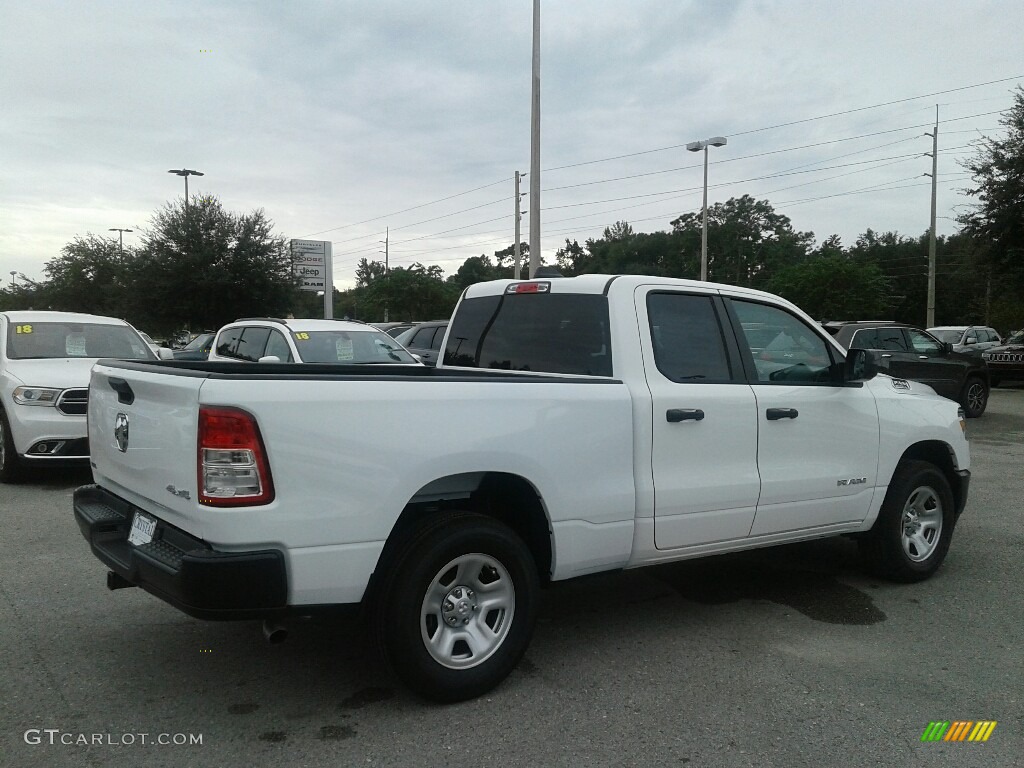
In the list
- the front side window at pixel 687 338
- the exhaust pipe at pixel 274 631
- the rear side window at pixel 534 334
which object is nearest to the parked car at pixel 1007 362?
the front side window at pixel 687 338

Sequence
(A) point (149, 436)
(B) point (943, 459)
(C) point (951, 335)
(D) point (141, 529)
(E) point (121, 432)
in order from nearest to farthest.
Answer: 1. (A) point (149, 436)
2. (D) point (141, 529)
3. (E) point (121, 432)
4. (B) point (943, 459)
5. (C) point (951, 335)

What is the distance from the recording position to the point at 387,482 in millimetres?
3197

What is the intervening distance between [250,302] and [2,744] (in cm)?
2720

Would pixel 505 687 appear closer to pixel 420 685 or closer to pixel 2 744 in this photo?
pixel 420 685

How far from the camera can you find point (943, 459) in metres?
5.52

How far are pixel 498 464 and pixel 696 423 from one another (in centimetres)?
120

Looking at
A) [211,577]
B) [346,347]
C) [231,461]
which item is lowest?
[211,577]

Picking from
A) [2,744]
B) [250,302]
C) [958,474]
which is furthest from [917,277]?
[2,744]

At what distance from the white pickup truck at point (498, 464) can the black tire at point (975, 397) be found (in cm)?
1094

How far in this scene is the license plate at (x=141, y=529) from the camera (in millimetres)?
3379

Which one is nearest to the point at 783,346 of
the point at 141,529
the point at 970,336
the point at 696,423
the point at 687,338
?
the point at 687,338

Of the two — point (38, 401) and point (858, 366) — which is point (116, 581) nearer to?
point (858, 366)

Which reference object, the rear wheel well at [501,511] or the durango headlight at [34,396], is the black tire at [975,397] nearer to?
the rear wheel well at [501,511]

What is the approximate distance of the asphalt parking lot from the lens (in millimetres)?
3129
